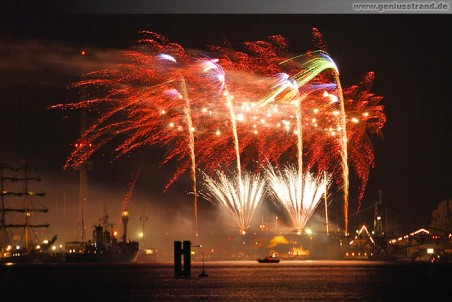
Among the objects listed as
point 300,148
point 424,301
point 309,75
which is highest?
point 309,75

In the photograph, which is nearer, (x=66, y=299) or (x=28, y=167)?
(x=66, y=299)

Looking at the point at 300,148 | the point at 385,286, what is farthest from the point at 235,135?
the point at 385,286

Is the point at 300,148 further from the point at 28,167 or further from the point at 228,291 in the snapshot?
the point at 28,167

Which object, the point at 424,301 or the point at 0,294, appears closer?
the point at 424,301

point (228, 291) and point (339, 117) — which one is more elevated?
point (339, 117)

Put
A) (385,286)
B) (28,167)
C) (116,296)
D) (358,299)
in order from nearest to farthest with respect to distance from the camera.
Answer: (358,299) < (116,296) < (385,286) < (28,167)

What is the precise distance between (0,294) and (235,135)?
3045 cm

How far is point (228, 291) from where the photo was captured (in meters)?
93.9

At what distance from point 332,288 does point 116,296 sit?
23.8 meters

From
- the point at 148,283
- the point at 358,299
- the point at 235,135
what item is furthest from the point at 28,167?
the point at 358,299

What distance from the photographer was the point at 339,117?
4060 inches

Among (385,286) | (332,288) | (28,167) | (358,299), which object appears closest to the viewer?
(358,299)

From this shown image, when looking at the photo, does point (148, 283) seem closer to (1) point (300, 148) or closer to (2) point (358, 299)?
(1) point (300, 148)

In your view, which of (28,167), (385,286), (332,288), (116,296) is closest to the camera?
(116,296)
